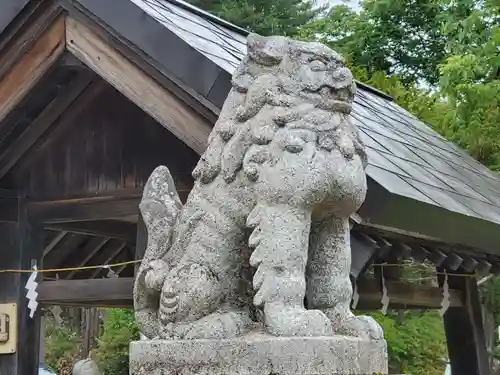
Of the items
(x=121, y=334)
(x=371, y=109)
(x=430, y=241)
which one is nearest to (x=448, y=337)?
(x=371, y=109)

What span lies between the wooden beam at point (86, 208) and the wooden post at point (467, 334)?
3284 mm

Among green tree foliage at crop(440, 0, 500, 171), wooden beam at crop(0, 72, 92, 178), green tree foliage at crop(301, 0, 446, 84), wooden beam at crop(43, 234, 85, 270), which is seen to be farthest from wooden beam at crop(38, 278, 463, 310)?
green tree foliage at crop(301, 0, 446, 84)

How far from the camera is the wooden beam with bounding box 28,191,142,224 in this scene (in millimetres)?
5293

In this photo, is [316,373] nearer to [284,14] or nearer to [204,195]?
[204,195]

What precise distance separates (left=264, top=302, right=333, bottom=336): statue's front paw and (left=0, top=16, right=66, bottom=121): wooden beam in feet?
7.74

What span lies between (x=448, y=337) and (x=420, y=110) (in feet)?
16.0

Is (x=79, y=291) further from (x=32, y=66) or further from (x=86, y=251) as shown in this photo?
(x=32, y=66)

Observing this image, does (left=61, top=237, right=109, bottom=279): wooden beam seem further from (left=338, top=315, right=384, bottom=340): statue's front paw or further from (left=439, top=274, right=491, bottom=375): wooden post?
(left=338, top=315, right=384, bottom=340): statue's front paw

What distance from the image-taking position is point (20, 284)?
18.4 ft

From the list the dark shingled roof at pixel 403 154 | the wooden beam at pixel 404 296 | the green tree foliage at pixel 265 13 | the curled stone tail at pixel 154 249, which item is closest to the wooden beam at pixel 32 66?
the dark shingled roof at pixel 403 154

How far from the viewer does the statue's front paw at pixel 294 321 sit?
240cm

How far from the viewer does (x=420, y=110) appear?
11523 millimetres

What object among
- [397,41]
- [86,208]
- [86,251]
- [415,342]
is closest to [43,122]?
[86,208]

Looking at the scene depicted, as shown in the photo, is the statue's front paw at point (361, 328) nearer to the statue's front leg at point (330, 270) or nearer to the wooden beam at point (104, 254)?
the statue's front leg at point (330, 270)
